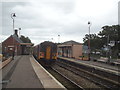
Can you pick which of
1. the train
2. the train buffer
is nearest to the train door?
the train

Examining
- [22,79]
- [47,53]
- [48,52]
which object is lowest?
[22,79]

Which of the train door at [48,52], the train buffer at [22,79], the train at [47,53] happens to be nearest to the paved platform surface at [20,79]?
the train buffer at [22,79]

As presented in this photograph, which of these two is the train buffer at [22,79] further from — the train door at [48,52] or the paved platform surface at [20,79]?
the train door at [48,52]

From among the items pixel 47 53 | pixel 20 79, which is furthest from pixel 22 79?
pixel 47 53

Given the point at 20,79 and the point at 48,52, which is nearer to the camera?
the point at 20,79

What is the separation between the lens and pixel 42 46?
2144cm

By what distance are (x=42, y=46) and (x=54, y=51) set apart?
1609 millimetres

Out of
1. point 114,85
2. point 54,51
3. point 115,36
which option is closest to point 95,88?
point 114,85

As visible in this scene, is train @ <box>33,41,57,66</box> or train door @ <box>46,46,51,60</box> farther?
train door @ <box>46,46,51,60</box>

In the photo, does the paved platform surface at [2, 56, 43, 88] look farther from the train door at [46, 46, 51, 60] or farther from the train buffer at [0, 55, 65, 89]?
the train door at [46, 46, 51, 60]

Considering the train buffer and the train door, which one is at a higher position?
the train door

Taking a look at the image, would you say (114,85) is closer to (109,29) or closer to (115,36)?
(115,36)

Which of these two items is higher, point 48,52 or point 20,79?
point 48,52

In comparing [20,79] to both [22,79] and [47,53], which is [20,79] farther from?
[47,53]
